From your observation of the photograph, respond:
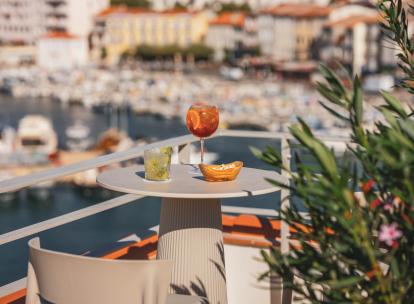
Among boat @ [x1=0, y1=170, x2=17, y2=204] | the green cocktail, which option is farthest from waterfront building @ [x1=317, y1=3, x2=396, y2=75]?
the green cocktail

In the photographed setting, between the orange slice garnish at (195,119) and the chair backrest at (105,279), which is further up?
the orange slice garnish at (195,119)

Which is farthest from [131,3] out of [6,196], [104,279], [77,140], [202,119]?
[104,279]

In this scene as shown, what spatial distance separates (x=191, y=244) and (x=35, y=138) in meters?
39.5

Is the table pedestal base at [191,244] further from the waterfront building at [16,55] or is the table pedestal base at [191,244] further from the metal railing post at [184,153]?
the waterfront building at [16,55]

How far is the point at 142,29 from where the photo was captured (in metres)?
95.2

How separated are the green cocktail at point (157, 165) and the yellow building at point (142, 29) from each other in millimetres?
90264

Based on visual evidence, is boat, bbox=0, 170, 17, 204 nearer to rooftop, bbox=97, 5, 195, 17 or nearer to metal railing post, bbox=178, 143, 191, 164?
metal railing post, bbox=178, 143, 191, 164

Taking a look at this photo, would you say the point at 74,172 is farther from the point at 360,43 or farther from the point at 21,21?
the point at 21,21

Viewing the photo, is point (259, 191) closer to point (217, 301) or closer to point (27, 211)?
point (217, 301)

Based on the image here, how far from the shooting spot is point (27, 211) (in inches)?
1187

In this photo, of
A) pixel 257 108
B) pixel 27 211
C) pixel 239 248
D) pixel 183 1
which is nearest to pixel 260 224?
pixel 239 248

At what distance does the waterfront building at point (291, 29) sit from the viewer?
82.6m

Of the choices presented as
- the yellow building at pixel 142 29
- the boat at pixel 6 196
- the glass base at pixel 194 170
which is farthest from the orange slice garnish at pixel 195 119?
the yellow building at pixel 142 29

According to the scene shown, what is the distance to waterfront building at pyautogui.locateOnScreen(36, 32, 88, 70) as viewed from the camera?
88625 millimetres
